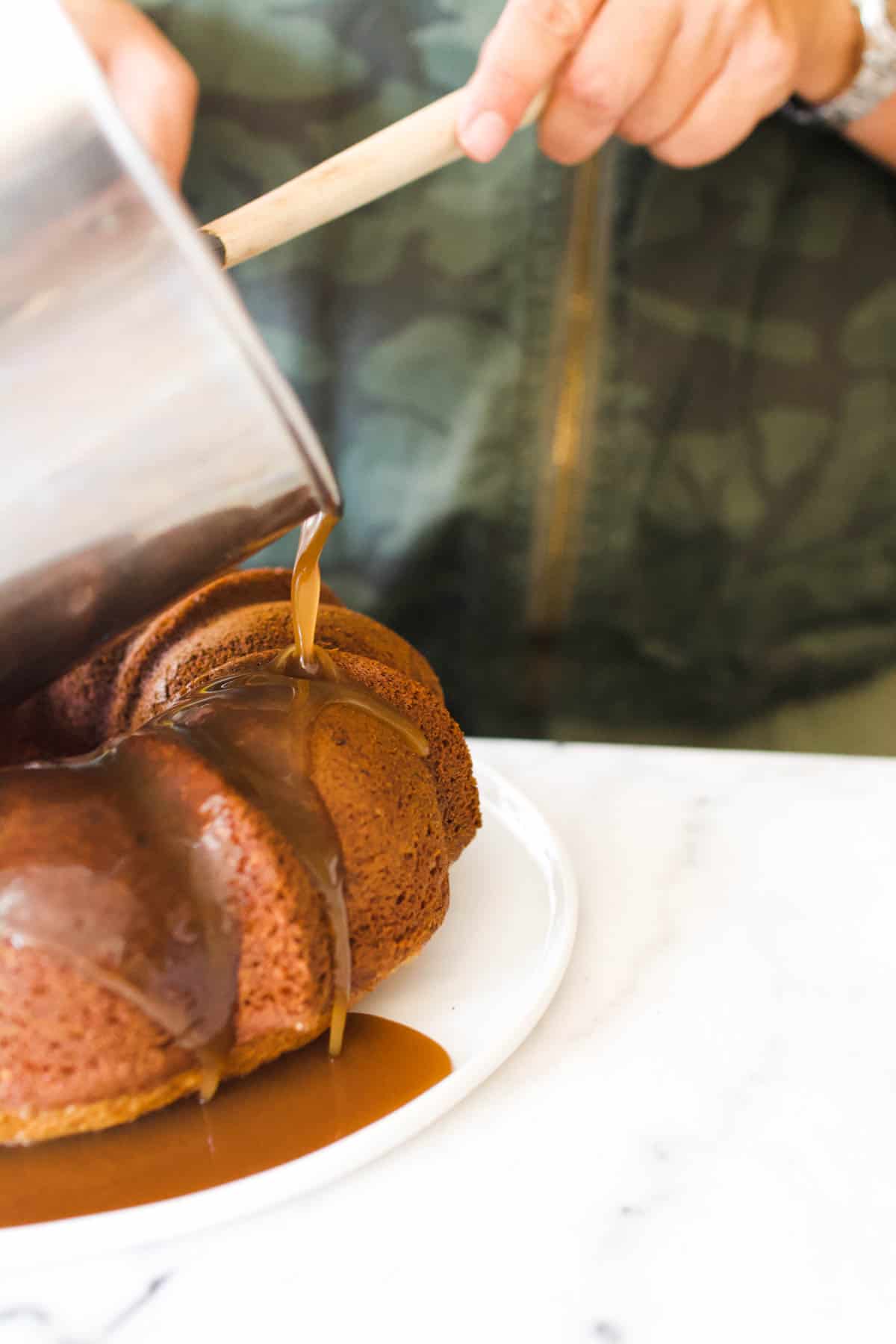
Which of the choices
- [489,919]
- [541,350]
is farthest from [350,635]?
[541,350]

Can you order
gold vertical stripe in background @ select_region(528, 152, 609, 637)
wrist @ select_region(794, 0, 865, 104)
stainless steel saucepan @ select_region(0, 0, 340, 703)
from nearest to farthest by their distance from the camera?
stainless steel saucepan @ select_region(0, 0, 340, 703)
wrist @ select_region(794, 0, 865, 104)
gold vertical stripe in background @ select_region(528, 152, 609, 637)

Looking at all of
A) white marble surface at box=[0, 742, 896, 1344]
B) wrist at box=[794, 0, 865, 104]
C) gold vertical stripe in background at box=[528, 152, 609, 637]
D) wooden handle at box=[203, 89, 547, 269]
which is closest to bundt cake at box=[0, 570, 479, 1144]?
white marble surface at box=[0, 742, 896, 1344]

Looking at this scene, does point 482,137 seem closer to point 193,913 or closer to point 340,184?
point 340,184

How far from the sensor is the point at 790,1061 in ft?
2.70

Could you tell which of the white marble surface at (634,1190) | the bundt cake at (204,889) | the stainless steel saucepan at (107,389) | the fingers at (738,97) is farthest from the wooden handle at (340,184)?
the white marble surface at (634,1190)

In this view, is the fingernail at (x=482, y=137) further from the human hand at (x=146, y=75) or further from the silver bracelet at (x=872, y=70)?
the silver bracelet at (x=872, y=70)

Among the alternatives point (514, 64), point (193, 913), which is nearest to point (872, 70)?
point (514, 64)

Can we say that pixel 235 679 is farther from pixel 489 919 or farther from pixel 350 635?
pixel 489 919

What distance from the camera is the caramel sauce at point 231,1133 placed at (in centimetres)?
66

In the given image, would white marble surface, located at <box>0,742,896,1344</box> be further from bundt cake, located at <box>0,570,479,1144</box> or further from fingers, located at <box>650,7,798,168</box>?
fingers, located at <box>650,7,798,168</box>

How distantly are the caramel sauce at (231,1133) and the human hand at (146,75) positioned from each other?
969 millimetres

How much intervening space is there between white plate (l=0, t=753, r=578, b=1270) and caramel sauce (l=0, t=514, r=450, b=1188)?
0.09 ft

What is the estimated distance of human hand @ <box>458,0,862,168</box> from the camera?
41.0 inches

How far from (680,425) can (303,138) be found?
69cm
